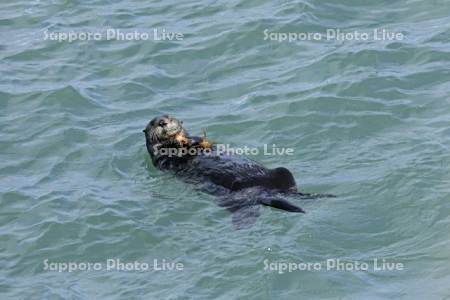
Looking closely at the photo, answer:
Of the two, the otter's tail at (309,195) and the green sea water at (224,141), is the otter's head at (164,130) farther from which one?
the otter's tail at (309,195)

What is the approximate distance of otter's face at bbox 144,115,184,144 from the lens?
1259 cm

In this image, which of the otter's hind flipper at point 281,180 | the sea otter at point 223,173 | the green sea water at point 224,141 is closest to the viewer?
the green sea water at point 224,141

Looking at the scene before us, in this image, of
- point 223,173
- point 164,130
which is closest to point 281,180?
point 223,173

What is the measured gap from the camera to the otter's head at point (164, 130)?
41.3 ft

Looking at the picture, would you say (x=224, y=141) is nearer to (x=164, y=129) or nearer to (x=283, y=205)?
(x=164, y=129)

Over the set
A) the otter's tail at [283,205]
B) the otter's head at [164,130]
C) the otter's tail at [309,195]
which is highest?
the otter's head at [164,130]

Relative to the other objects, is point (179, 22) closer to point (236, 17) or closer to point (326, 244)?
point (236, 17)

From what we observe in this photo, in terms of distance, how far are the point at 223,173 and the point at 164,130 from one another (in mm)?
1411

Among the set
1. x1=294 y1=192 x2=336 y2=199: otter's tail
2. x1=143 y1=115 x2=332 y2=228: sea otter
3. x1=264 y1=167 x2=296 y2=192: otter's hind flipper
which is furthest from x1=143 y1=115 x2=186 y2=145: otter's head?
x1=294 y1=192 x2=336 y2=199: otter's tail

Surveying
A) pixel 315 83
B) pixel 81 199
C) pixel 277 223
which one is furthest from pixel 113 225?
pixel 315 83

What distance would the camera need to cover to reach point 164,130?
1262cm

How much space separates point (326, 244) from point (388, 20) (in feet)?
19.9

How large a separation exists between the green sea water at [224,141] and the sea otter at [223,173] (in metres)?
0.16

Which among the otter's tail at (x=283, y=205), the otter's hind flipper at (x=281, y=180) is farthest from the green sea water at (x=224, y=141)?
the otter's tail at (x=283, y=205)
